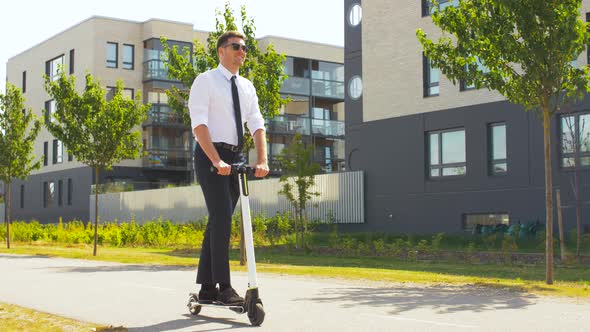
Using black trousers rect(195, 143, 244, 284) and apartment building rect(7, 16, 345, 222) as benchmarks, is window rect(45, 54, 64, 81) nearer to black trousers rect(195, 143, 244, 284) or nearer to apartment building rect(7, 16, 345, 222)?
apartment building rect(7, 16, 345, 222)

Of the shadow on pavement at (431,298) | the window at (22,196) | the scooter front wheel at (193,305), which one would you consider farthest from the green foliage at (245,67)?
the window at (22,196)

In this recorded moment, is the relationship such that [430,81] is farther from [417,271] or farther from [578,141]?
[417,271]

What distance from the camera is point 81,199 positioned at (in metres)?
50.1

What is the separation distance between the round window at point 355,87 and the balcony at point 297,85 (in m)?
17.0

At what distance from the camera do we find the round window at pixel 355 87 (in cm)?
3281

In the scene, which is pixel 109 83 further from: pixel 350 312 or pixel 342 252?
pixel 350 312

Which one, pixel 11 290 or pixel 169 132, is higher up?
pixel 169 132

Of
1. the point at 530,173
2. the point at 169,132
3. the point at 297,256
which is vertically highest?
the point at 169,132

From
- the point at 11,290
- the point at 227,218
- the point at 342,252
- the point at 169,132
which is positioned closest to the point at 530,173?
the point at 342,252

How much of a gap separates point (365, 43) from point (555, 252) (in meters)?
14.1

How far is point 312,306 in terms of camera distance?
7785 mm

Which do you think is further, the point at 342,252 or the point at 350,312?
the point at 342,252

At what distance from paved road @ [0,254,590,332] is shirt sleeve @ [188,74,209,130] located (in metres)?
1.60

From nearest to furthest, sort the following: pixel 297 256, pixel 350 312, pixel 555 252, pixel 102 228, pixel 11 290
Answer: pixel 350 312 → pixel 11 290 → pixel 555 252 → pixel 297 256 → pixel 102 228
